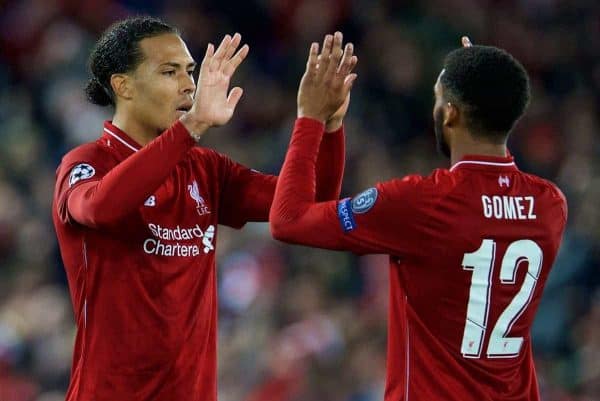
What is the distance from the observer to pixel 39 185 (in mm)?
8648

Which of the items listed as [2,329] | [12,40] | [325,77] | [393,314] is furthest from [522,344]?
[12,40]

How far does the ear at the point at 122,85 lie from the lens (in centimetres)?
426

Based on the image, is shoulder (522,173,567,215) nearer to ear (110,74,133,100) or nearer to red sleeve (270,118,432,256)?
red sleeve (270,118,432,256)

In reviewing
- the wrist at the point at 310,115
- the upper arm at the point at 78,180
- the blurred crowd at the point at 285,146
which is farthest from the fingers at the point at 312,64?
the blurred crowd at the point at 285,146

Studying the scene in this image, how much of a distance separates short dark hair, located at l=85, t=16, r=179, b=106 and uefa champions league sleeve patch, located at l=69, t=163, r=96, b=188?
1.32 ft

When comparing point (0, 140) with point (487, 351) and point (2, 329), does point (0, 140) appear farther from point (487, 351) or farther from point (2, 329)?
point (487, 351)

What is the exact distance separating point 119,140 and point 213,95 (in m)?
0.50

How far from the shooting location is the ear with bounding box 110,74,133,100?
168 inches

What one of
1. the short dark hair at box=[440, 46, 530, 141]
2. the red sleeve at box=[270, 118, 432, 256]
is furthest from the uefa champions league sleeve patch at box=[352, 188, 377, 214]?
the short dark hair at box=[440, 46, 530, 141]

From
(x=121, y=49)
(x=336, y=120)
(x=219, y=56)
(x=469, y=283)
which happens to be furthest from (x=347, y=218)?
Answer: (x=121, y=49)

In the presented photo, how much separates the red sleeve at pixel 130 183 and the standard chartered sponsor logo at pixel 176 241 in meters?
0.26

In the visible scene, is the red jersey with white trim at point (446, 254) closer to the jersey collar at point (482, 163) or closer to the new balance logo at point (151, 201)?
the jersey collar at point (482, 163)

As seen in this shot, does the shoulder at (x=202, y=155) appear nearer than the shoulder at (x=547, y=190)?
No

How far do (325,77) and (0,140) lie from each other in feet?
17.8
